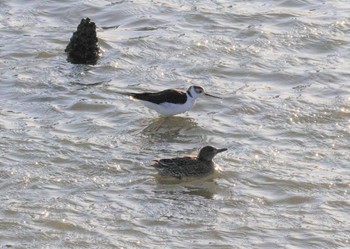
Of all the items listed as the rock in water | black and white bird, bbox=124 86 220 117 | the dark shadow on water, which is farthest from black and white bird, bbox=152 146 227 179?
the rock in water

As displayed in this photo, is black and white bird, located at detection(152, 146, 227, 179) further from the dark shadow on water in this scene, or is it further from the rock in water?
the rock in water

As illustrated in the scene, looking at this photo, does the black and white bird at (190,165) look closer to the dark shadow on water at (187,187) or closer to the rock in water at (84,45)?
the dark shadow on water at (187,187)

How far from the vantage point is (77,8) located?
56.2 feet

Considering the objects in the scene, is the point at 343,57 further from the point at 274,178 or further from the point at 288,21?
the point at 274,178

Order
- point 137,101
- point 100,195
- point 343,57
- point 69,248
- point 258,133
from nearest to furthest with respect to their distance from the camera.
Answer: point 69,248, point 100,195, point 258,133, point 137,101, point 343,57

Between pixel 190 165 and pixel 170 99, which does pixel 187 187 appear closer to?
pixel 190 165

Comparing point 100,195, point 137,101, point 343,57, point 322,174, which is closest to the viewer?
point 100,195

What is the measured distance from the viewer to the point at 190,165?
1180 centimetres

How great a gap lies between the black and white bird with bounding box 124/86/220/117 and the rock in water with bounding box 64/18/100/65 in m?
1.65

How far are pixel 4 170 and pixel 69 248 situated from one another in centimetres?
192

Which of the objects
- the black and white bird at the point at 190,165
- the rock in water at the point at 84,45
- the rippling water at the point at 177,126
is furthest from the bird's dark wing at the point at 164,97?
the rock in water at the point at 84,45

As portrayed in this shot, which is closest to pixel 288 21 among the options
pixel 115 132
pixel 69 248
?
pixel 115 132

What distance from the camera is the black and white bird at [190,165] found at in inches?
455

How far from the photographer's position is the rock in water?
1502 cm
